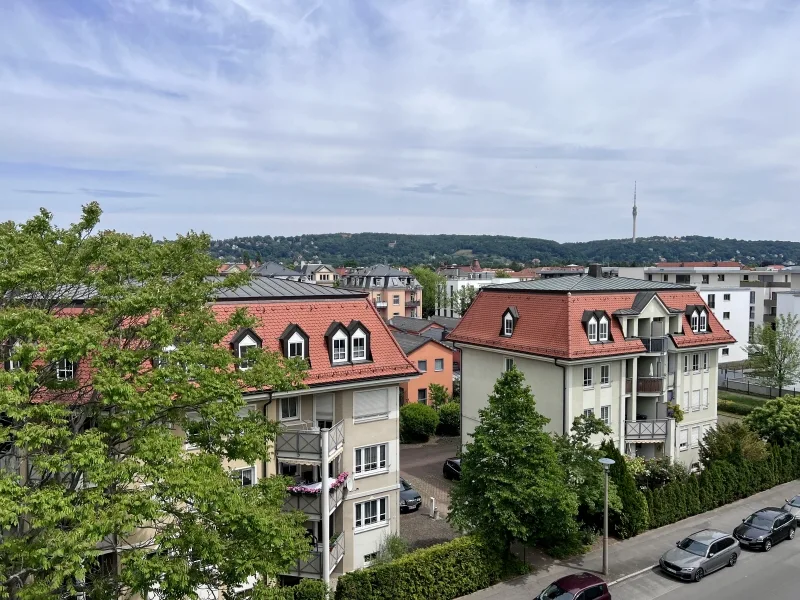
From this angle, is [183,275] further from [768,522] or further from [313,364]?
[768,522]

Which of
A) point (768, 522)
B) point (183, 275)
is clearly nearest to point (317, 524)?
point (183, 275)

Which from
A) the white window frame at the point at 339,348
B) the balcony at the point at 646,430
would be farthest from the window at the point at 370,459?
the balcony at the point at 646,430

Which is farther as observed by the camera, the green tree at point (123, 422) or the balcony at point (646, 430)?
the balcony at point (646, 430)

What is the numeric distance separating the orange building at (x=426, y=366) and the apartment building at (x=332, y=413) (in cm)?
2332

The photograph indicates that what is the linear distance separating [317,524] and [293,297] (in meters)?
8.21

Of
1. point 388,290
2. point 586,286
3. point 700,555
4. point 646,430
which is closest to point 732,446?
point 646,430

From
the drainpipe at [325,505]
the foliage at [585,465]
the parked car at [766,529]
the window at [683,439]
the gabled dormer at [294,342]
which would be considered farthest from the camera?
the window at [683,439]

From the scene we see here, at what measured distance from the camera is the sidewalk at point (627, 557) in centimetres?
2205

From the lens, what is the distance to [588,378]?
29.9m

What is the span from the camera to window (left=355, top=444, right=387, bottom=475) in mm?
22594

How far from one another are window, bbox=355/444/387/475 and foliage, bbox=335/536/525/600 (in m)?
3.32

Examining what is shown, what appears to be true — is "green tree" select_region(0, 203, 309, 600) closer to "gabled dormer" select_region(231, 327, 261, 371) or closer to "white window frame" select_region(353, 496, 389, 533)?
"gabled dormer" select_region(231, 327, 261, 371)

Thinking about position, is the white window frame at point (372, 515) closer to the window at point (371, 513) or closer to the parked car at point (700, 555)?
the window at point (371, 513)

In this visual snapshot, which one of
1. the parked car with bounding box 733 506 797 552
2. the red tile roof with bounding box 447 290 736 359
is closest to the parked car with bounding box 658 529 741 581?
the parked car with bounding box 733 506 797 552
